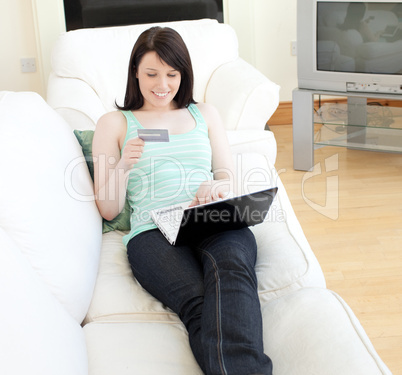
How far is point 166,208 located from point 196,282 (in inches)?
10.9

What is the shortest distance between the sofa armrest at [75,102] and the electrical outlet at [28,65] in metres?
0.88

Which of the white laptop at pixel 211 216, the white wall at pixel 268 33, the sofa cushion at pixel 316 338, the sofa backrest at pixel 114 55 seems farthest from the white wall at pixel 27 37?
the sofa cushion at pixel 316 338

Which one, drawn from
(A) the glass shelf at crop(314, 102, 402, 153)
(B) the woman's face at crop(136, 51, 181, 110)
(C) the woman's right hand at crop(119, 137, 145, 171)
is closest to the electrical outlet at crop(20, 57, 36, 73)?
(A) the glass shelf at crop(314, 102, 402, 153)

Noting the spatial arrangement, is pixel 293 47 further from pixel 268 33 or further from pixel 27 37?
pixel 27 37

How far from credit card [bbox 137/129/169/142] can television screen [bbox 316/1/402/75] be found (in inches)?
67.7

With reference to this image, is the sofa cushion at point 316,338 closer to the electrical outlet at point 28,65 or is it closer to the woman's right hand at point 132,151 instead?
the woman's right hand at point 132,151

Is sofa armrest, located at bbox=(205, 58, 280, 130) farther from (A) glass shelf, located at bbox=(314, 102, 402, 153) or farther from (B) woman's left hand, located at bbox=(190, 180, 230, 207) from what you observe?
(B) woman's left hand, located at bbox=(190, 180, 230, 207)

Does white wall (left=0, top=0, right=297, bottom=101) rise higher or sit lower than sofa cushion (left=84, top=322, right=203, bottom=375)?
higher

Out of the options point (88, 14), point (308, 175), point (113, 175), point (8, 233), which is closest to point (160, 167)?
point (113, 175)

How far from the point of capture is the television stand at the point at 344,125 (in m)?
3.18

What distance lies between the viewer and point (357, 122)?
3.21 meters

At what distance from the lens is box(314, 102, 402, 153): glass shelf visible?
3188mm

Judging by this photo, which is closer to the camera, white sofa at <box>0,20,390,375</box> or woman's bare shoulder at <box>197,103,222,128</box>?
white sofa at <box>0,20,390,375</box>

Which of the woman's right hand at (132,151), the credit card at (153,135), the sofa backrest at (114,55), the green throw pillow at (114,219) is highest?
the sofa backrest at (114,55)
